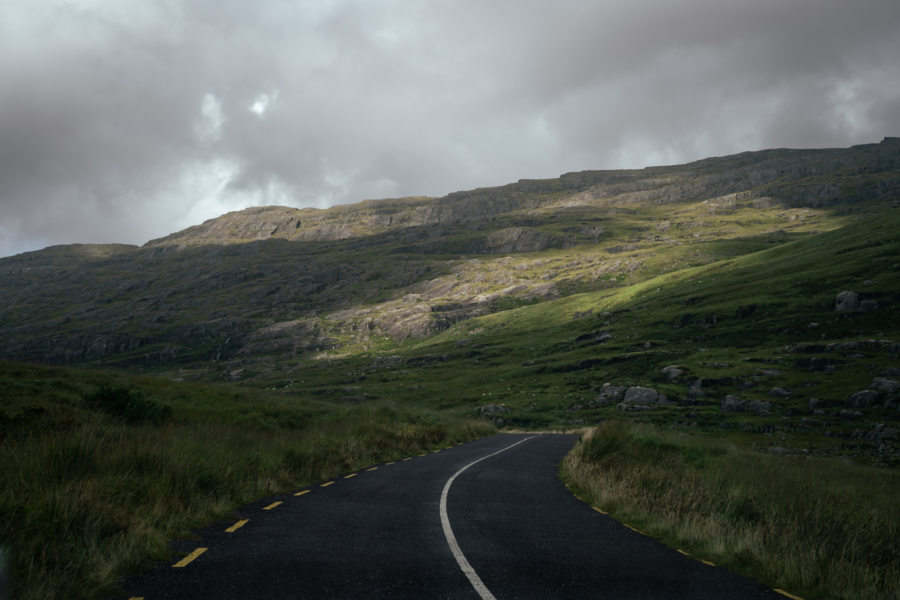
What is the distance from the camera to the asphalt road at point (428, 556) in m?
7.01

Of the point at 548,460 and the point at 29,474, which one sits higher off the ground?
the point at 29,474

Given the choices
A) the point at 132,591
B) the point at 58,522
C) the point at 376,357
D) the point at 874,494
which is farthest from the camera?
the point at 376,357

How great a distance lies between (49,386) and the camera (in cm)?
2612

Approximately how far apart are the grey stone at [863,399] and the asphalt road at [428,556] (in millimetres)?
59256

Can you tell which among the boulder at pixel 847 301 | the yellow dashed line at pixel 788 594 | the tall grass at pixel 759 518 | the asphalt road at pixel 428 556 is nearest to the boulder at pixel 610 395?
the boulder at pixel 847 301

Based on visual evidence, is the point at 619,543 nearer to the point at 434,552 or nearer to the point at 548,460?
the point at 434,552

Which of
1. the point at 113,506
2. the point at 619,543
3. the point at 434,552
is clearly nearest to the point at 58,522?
the point at 113,506

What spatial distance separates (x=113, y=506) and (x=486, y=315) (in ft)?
626

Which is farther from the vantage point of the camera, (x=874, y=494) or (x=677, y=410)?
(x=677, y=410)

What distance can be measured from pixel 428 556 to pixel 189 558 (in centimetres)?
391

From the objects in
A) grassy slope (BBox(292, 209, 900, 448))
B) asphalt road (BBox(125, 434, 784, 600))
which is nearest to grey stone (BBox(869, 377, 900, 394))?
grassy slope (BBox(292, 209, 900, 448))

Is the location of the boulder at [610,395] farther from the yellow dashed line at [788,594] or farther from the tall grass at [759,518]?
the yellow dashed line at [788,594]

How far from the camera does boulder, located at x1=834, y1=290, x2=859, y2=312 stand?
87.1 meters

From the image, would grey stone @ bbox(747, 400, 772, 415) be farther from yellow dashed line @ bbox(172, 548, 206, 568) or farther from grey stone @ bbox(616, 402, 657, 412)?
yellow dashed line @ bbox(172, 548, 206, 568)
